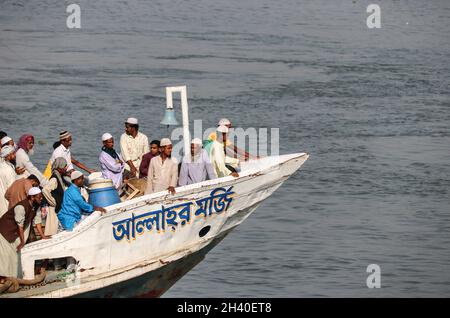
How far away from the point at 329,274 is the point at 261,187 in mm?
3472

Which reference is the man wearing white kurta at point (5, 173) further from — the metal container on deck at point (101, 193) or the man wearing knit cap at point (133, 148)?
the man wearing knit cap at point (133, 148)

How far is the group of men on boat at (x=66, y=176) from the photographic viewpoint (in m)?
14.7

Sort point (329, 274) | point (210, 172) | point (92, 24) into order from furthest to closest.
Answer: point (92, 24)
point (329, 274)
point (210, 172)

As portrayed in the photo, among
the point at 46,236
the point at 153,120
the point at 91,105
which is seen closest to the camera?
the point at 46,236

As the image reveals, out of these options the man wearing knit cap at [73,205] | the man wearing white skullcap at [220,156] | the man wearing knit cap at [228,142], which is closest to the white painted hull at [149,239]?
the man wearing knit cap at [73,205]

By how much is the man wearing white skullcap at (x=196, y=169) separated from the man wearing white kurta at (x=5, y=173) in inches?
86.6

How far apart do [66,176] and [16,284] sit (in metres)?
1.68

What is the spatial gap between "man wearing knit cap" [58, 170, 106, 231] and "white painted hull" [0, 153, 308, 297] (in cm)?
12

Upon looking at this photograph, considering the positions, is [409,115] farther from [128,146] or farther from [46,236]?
[46,236]

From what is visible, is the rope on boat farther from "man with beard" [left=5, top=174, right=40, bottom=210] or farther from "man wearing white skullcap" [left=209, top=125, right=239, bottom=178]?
"man wearing white skullcap" [left=209, top=125, right=239, bottom=178]

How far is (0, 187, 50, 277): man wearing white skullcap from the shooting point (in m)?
14.6

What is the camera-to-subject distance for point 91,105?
103 ft

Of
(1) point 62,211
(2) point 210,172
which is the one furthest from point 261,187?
(1) point 62,211

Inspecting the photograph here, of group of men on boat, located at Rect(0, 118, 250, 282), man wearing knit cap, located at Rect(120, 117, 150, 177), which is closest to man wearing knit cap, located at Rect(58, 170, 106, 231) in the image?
group of men on boat, located at Rect(0, 118, 250, 282)
